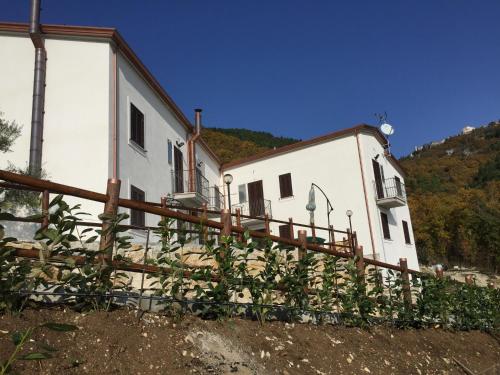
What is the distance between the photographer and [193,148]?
18609mm

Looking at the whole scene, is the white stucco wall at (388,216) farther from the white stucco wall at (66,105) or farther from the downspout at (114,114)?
the white stucco wall at (66,105)

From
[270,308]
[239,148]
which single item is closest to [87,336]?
[270,308]

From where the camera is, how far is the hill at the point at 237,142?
3448 cm

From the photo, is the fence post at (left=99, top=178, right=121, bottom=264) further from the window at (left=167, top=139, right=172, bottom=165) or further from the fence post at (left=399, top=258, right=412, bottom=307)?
the window at (left=167, top=139, right=172, bottom=165)

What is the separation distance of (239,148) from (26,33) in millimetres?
25989

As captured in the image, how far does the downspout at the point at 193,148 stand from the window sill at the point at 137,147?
3.72m

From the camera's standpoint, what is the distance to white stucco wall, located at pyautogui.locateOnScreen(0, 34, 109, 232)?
38.7 feet

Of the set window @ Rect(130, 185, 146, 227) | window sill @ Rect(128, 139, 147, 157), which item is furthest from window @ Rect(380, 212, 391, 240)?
window @ Rect(130, 185, 146, 227)

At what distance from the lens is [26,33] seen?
12.7m

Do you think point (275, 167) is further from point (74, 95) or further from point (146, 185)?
point (74, 95)

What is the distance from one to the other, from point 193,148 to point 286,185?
550 cm

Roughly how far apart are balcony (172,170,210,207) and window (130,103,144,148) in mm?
2673

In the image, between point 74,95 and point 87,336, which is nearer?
point 87,336

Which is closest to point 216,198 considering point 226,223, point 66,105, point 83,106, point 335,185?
point 335,185
